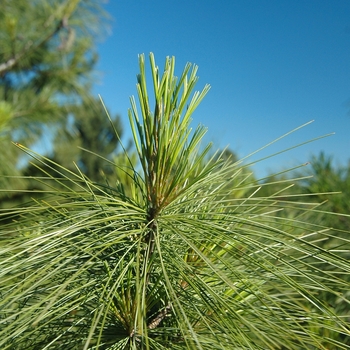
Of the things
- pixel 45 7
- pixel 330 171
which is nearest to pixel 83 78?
pixel 45 7

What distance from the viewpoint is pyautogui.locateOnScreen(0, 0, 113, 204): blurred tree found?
7.36ft

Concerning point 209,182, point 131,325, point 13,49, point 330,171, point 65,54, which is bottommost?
point 131,325

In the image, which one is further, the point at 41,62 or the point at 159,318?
the point at 41,62

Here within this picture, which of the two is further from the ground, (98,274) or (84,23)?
(84,23)

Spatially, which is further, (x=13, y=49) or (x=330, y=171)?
(x=13, y=49)

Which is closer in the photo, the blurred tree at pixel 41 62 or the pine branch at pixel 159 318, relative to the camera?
the pine branch at pixel 159 318

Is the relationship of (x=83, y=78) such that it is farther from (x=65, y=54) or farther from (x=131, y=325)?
(x=131, y=325)

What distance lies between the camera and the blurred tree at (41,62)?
7.36 feet

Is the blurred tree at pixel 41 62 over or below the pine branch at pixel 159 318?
over

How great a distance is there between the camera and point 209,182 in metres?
0.41

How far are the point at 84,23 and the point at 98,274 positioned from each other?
2635mm

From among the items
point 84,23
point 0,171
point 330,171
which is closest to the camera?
point 330,171

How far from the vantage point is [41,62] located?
2.64 metres

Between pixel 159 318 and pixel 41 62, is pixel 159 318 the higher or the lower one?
the lower one
